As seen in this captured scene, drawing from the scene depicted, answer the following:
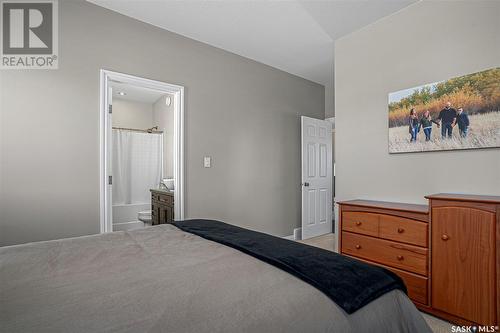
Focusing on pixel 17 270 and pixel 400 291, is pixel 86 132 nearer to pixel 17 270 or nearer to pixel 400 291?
pixel 17 270

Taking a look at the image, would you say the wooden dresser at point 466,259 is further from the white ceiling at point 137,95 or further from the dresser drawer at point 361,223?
the white ceiling at point 137,95

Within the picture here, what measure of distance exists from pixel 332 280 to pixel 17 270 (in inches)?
51.8

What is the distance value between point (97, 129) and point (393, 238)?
9.44 ft

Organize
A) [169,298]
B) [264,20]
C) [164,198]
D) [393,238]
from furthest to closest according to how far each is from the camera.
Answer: [164,198] < [264,20] < [393,238] < [169,298]

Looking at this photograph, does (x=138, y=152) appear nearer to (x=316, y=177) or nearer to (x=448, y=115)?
(x=316, y=177)

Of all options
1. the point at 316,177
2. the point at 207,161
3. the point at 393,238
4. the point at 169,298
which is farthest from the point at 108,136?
the point at 316,177

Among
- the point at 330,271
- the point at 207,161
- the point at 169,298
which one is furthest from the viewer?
the point at 207,161

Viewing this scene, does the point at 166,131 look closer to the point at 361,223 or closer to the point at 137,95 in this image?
the point at 137,95

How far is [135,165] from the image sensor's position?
4973mm

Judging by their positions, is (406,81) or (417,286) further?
(406,81)

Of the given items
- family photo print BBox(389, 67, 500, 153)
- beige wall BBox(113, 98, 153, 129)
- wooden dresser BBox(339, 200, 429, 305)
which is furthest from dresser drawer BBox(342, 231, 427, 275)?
beige wall BBox(113, 98, 153, 129)

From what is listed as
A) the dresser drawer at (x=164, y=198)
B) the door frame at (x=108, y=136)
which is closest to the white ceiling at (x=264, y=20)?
the door frame at (x=108, y=136)

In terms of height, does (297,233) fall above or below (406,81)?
below

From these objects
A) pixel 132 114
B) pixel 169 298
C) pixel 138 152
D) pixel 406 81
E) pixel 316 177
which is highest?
pixel 132 114
